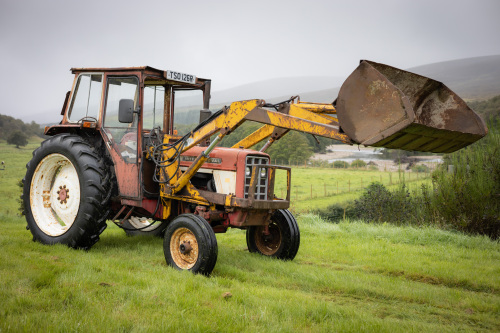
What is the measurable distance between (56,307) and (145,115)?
365cm

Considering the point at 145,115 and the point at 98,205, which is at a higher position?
the point at 145,115

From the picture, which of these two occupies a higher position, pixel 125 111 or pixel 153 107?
pixel 153 107

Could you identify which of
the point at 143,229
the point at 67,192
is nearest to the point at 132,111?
the point at 67,192

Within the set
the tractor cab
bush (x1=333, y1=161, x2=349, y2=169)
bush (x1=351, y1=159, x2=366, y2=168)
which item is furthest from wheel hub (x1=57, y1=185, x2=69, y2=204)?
bush (x1=333, y1=161, x2=349, y2=169)

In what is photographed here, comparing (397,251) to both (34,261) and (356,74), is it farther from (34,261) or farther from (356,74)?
(34,261)

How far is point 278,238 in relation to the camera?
21.9ft

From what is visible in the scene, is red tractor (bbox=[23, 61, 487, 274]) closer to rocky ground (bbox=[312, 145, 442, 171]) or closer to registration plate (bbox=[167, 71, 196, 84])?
registration plate (bbox=[167, 71, 196, 84])

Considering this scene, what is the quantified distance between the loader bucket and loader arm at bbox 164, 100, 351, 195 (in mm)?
277

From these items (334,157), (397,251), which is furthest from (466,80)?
(397,251)

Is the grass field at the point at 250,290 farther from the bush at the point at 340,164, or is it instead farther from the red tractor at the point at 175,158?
the bush at the point at 340,164

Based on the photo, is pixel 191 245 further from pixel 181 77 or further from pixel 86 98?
pixel 86 98

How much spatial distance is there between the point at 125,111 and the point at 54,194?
2051 millimetres

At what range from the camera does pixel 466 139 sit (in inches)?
180

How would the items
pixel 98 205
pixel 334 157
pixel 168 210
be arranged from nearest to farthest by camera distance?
1. pixel 98 205
2. pixel 168 210
3. pixel 334 157
